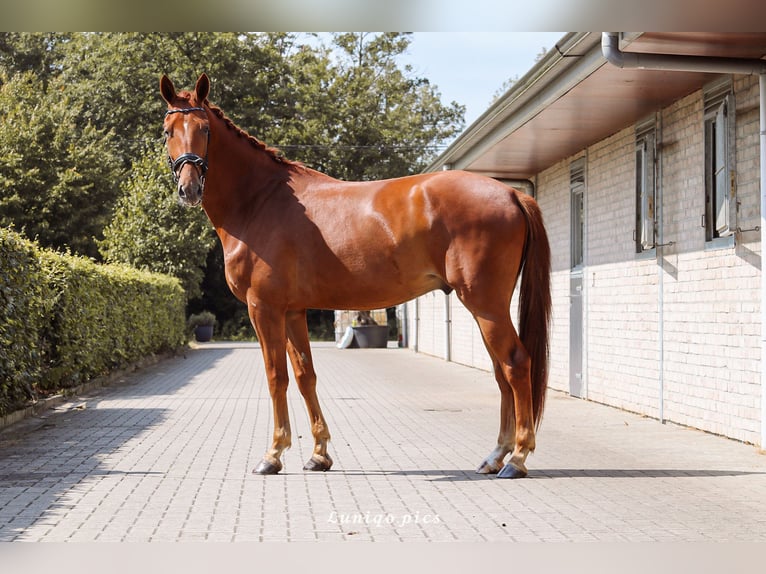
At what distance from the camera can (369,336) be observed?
33.9 meters

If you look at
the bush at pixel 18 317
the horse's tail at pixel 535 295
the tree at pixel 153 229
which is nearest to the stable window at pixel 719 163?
the horse's tail at pixel 535 295

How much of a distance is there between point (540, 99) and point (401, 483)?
5.68 m

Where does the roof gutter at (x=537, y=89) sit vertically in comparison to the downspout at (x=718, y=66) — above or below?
above

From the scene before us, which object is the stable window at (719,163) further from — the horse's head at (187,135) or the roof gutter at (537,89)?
the horse's head at (187,135)

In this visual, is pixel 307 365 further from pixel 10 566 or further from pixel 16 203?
pixel 16 203

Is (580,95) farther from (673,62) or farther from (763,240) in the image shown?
(763,240)

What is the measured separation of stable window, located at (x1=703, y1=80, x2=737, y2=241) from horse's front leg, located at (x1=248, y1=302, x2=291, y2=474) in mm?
4460

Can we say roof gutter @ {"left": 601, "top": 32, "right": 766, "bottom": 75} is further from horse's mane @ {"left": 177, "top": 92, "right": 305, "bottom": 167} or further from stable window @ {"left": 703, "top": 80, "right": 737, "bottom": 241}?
horse's mane @ {"left": 177, "top": 92, "right": 305, "bottom": 167}

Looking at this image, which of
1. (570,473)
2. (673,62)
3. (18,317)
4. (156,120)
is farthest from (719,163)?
(156,120)

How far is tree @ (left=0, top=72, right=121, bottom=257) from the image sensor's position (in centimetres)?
3428

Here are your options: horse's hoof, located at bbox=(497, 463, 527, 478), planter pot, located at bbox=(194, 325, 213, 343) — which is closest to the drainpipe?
horse's hoof, located at bbox=(497, 463, 527, 478)

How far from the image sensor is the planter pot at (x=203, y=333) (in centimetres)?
4150

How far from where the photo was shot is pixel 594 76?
10.1 meters

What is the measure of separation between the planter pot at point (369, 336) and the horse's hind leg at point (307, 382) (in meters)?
25.7
